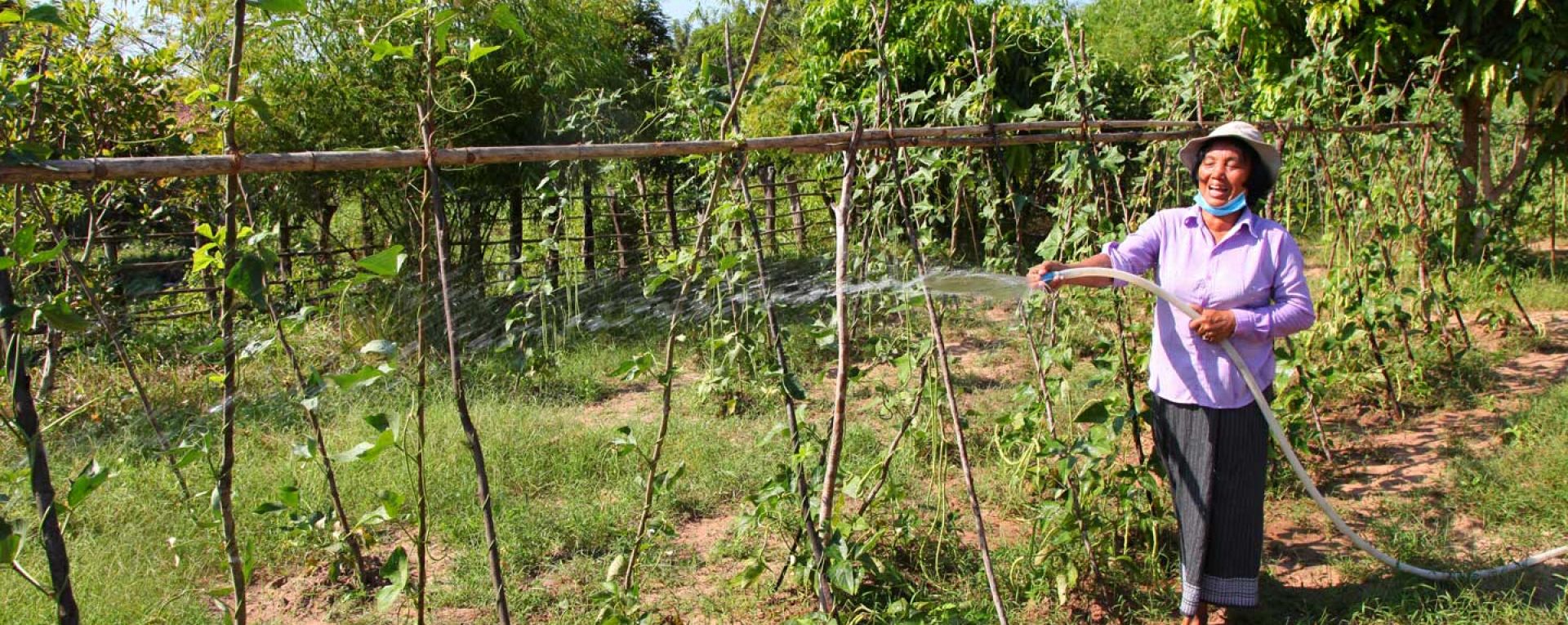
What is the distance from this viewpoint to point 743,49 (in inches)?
534

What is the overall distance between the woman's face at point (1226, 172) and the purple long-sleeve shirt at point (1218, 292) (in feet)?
0.19

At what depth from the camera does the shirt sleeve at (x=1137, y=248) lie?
2.38 metres

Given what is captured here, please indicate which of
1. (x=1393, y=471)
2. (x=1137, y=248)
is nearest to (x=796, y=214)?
(x=1393, y=471)

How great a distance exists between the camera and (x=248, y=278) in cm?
134

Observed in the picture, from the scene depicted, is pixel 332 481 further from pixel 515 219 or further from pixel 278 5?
pixel 515 219

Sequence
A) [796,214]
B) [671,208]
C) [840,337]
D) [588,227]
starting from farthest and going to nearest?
[796,214]
[588,227]
[671,208]
[840,337]

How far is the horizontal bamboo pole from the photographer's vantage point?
134cm

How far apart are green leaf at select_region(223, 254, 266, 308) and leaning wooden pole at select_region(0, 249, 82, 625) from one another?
297 millimetres

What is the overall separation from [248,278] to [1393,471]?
362 centimetres

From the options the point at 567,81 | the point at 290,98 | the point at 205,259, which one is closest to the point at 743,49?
the point at 567,81

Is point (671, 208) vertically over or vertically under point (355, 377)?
over

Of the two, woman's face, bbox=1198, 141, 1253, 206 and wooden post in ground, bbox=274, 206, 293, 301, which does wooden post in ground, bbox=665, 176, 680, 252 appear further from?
woman's face, bbox=1198, 141, 1253, 206

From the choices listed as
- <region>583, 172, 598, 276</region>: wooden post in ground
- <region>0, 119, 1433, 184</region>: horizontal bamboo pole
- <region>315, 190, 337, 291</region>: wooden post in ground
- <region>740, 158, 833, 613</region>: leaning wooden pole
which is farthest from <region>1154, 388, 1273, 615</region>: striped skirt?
<region>315, 190, 337, 291</region>: wooden post in ground

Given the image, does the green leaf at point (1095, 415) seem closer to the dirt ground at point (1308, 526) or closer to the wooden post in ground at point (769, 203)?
the dirt ground at point (1308, 526)
